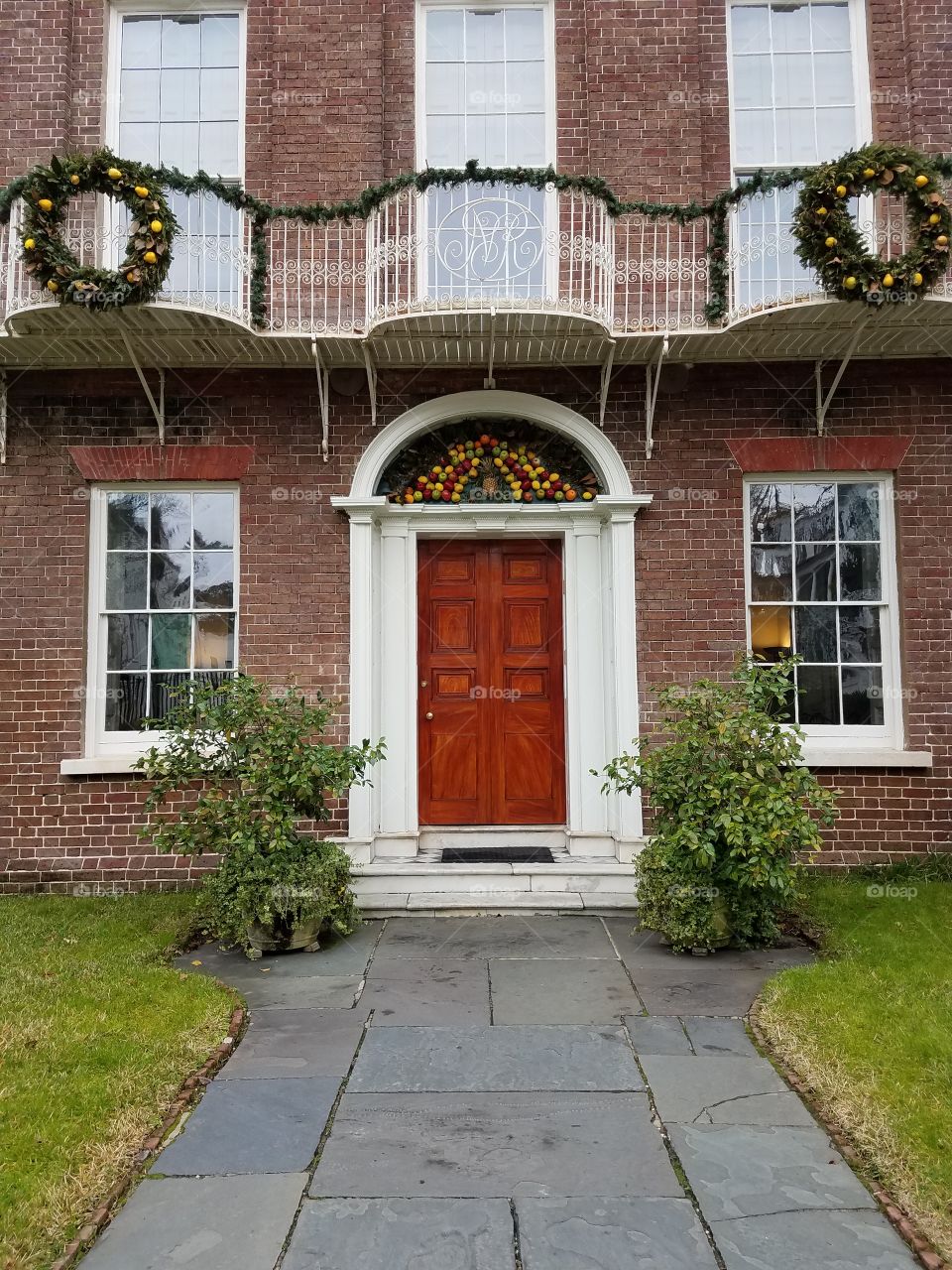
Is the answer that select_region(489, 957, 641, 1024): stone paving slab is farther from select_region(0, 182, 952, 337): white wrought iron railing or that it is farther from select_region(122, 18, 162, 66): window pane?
select_region(122, 18, 162, 66): window pane

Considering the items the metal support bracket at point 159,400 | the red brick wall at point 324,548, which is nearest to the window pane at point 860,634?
the red brick wall at point 324,548

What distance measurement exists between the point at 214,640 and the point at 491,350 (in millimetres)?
3132

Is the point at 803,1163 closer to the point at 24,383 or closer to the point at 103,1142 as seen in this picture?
the point at 103,1142

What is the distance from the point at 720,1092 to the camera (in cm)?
354

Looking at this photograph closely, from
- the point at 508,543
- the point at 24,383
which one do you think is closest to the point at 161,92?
the point at 24,383

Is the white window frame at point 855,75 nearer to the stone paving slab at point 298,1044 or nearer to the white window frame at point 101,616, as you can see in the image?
the white window frame at point 101,616

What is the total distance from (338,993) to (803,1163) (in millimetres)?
2513

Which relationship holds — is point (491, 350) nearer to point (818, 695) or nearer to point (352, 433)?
point (352, 433)

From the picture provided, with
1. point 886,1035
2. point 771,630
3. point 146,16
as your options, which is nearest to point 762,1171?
point 886,1035

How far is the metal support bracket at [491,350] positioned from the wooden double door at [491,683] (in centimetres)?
127

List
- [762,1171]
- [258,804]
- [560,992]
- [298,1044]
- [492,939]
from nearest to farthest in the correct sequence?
1. [762,1171]
2. [298,1044]
3. [560,992]
4. [258,804]
5. [492,939]

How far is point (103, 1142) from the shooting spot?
120 inches

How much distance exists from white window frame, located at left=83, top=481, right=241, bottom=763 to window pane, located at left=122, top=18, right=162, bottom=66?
143 inches

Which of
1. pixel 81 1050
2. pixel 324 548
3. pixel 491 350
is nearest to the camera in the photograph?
pixel 81 1050
